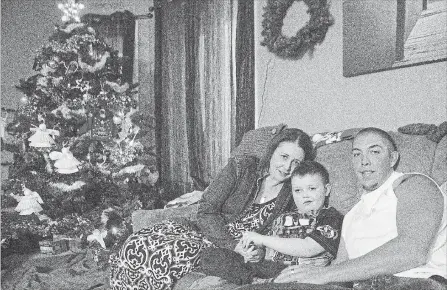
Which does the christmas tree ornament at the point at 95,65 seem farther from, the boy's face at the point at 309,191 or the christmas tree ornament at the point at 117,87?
the boy's face at the point at 309,191

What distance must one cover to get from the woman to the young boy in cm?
9

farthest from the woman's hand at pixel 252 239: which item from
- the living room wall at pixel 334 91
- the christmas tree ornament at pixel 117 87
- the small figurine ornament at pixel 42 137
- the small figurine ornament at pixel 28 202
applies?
the christmas tree ornament at pixel 117 87

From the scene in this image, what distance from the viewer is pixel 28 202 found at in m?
3.50

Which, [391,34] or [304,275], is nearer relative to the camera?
[304,275]

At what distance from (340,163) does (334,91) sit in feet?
3.91

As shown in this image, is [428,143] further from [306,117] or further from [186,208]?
[306,117]

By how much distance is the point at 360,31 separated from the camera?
270 cm

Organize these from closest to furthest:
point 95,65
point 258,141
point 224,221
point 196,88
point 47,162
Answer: point 224,221 → point 258,141 → point 47,162 → point 95,65 → point 196,88

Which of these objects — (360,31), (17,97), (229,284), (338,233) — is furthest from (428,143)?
(17,97)

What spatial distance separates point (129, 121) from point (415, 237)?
10.6 ft

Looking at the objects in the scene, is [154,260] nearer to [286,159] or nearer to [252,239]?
[252,239]

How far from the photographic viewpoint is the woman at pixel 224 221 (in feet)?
5.74

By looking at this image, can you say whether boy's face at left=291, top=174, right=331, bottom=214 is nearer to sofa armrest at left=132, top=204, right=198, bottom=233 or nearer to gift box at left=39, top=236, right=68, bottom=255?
sofa armrest at left=132, top=204, right=198, bottom=233

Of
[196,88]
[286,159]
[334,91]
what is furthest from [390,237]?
[196,88]
